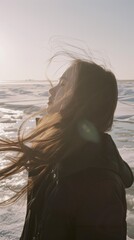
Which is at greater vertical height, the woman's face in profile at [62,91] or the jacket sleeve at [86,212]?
the woman's face in profile at [62,91]

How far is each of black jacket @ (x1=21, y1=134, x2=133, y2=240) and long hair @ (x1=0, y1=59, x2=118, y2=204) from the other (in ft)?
0.49

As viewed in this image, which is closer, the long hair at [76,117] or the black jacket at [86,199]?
the black jacket at [86,199]

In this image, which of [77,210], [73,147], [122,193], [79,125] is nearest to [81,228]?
[77,210]

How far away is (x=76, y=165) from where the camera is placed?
1124 mm

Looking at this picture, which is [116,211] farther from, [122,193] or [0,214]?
[0,214]

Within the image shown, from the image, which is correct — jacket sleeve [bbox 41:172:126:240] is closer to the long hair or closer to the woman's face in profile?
the long hair

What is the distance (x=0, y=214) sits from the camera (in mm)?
3875

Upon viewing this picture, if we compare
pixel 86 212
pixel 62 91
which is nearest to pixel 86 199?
pixel 86 212

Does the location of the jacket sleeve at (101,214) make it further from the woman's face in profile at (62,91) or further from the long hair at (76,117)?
the woman's face in profile at (62,91)

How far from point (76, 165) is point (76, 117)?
29 cm

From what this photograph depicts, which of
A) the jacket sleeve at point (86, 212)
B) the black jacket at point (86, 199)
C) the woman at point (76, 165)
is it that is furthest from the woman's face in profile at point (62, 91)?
the jacket sleeve at point (86, 212)

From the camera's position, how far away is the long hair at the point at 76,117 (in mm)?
1344

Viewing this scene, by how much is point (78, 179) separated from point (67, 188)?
0.05m

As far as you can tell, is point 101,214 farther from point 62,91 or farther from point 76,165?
point 62,91
